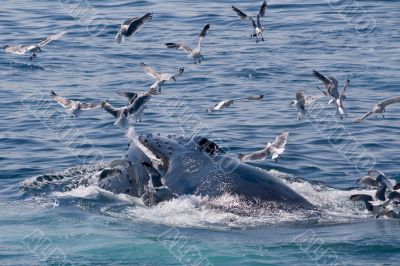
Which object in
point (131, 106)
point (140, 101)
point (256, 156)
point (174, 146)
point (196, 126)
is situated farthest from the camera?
point (196, 126)

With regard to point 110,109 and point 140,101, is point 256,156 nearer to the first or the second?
point 140,101

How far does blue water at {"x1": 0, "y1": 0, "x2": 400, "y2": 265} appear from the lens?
14180mm

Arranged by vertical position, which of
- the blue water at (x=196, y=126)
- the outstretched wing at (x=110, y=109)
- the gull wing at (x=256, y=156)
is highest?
the outstretched wing at (x=110, y=109)

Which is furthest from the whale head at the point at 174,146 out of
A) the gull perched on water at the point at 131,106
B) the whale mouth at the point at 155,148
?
the gull perched on water at the point at 131,106

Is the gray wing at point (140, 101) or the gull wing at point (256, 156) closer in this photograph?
the gull wing at point (256, 156)

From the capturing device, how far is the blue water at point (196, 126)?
558 inches

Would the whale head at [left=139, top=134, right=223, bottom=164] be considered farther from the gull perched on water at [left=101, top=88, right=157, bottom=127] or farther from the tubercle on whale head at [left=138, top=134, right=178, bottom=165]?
the gull perched on water at [left=101, top=88, right=157, bottom=127]

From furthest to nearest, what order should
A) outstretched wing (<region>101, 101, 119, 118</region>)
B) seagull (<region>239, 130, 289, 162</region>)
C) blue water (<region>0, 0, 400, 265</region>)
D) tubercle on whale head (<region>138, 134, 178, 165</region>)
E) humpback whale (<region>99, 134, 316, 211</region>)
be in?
outstretched wing (<region>101, 101, 119, 118</region>), seagull (<region>239, 130, 289, 162</region>), tubercle on whale head (<region>138, 134, 178, 165</region>), humpback whale (<region>99, 134, 316, 211</region>), blue water (<region>0, 0, 400, 265</region>)

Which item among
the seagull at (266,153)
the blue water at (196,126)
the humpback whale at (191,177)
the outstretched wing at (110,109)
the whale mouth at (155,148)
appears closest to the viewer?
the blue water at (196,126)

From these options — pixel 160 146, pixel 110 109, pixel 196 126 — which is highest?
pixel 160 146

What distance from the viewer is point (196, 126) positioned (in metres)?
24.5

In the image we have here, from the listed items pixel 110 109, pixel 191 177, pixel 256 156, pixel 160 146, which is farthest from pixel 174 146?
pixel 110 109

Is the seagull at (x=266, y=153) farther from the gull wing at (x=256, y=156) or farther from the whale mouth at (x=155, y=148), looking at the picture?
the whale mouth at (x=155, y=148)

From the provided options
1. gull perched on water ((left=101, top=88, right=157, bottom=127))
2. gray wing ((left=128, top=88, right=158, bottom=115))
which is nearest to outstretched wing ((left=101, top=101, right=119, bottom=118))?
gull perched on water ((left=101, top=88, right=157, bottom=127))
